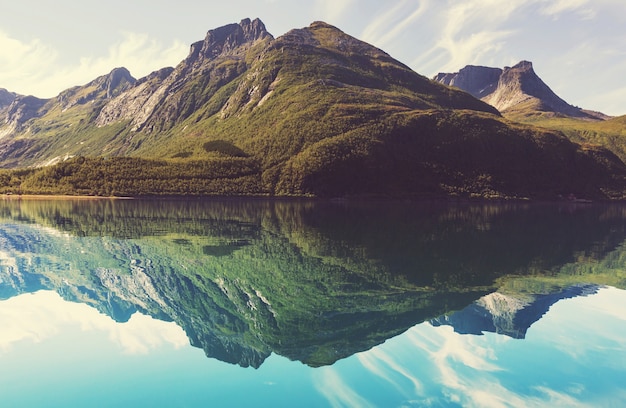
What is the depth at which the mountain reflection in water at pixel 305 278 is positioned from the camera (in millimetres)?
35156

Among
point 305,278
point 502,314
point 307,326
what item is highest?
point 305,278

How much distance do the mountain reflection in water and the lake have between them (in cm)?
28

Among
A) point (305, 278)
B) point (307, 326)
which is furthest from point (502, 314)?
point (305, 278)

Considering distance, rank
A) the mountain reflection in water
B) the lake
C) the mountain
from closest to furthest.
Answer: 1. the lake
2. the mountain reflection in water
3. the mountain

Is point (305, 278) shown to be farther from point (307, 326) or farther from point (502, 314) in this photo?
point (502, 314)

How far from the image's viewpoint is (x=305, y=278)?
5106 cm

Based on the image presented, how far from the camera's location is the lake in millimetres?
25531

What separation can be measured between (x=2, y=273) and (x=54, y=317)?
20.0m

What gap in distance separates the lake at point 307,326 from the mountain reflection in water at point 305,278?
282mm

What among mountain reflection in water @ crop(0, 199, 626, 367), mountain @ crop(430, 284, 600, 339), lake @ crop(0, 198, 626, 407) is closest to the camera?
lake @ crop(0, 198, 626, 407)

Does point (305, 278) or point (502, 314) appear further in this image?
point (305, 278)

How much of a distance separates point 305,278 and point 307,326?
15.6 metres

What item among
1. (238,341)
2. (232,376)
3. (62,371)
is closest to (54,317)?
(62,371)

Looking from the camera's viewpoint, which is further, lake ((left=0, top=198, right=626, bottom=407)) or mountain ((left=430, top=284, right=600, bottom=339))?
mountain ((left=430, top=284, right=600, bottom=339))
